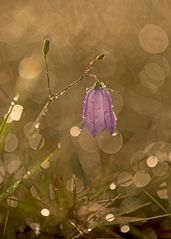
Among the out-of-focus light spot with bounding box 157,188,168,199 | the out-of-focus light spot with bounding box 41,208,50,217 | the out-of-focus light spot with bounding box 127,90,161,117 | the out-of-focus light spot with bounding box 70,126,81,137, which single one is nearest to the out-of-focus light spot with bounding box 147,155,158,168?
the out-of-focus light spot with bounding box 157,188,168,199

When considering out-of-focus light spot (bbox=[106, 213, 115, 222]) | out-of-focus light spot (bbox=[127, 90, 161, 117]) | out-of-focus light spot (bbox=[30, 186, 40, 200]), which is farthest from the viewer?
out-of-focus light spot (bbox=[127, 90, 161, 117])

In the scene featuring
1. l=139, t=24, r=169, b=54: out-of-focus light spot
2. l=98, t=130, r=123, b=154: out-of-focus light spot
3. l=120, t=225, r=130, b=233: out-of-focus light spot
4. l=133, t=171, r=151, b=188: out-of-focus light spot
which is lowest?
l=120, t=225, r=130, b=233: out-of-focus light spot

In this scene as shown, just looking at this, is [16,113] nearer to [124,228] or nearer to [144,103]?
[124,228]

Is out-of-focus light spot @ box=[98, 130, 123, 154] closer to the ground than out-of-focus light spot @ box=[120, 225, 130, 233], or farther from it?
farther from it

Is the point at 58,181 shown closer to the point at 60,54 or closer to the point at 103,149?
the point at 103,149

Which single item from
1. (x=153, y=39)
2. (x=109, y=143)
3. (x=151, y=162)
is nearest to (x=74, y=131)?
(x=109, y=143)

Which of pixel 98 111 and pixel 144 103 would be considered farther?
pixel 144 103

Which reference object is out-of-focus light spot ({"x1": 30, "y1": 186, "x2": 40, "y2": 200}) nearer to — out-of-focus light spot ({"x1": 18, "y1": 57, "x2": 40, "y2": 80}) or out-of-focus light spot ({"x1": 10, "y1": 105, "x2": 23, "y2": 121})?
out-of-focus light spot ({"x1": 10, "y1": 105, "x2": 23, "y2": 121})
